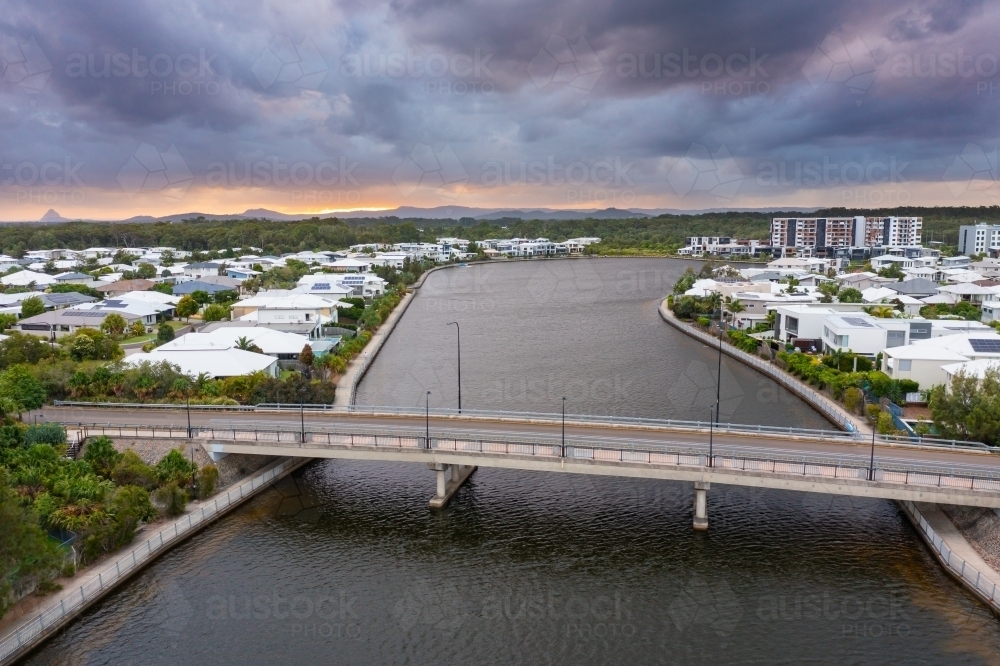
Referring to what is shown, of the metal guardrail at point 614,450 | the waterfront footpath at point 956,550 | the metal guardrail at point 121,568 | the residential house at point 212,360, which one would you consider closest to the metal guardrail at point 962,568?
the waterfront footpath at point 956,550

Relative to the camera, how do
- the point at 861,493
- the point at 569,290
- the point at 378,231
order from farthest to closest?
the point at 378,231, the point at 569,290, the point at 861,493

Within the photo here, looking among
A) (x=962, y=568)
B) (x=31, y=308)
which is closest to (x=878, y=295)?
(x=962, y=568)

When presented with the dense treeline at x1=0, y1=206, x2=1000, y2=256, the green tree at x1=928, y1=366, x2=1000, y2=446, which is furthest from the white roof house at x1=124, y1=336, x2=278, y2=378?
the dense treeline at x1=0, y1=206, x2=1000, y2=256

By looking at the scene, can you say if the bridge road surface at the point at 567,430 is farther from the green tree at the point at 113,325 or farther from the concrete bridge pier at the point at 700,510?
the green tree at the point at 113,325

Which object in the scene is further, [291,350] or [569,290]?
[569,290]

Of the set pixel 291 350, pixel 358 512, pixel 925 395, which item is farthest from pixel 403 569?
pixel 925 395

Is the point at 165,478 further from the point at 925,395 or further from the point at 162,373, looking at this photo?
the point at 925,395

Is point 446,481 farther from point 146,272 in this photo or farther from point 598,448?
point 146,272
